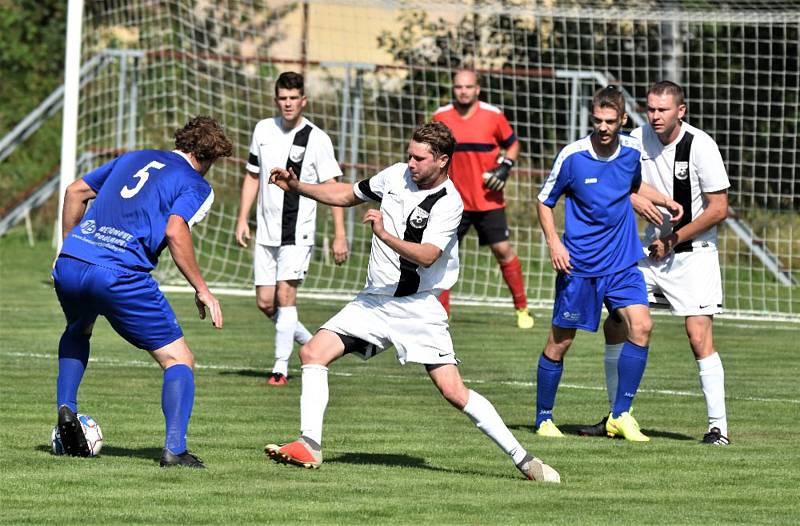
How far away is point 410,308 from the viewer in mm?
8180

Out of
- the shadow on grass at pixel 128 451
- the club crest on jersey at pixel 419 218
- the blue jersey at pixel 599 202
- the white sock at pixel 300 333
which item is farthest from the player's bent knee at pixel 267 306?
the club crest on jersey at pixel 419 218

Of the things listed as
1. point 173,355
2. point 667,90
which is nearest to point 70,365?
point 173,355

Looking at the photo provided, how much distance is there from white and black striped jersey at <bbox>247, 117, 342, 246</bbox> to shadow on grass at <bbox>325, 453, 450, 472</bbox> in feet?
11.6

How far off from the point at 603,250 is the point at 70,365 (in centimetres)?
322

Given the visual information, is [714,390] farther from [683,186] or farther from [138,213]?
[138,213]

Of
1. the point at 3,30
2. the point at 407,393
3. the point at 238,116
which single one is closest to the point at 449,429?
the point at 407,393

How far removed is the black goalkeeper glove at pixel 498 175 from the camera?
15.2m

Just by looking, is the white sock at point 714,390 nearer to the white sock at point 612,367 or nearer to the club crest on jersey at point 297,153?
the white sock at point 612,367

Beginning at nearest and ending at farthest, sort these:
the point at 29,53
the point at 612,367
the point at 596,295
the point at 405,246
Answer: the point at 405,246 → the point at 596,295 → the point at 612,367 → the point at 29,53

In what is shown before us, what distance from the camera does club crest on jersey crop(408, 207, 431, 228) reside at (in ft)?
26.6

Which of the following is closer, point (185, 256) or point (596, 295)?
point (185, 256)


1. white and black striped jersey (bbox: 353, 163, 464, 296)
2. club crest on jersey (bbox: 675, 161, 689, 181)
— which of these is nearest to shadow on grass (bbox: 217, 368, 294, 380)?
club crest on jersey (bbox: 675, 161, 689, 181)

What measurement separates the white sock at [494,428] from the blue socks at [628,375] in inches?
68.2

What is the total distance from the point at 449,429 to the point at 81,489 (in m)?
3.00
